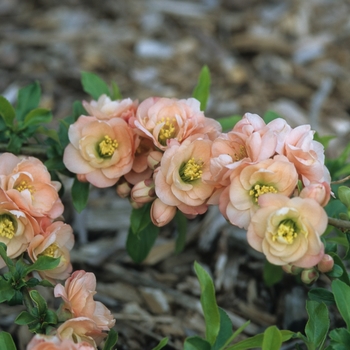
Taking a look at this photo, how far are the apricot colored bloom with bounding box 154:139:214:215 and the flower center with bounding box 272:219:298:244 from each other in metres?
0.21

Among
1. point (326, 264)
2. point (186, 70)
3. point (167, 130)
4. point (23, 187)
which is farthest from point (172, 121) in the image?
point (186, 70)

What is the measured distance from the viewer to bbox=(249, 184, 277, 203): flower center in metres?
1.22

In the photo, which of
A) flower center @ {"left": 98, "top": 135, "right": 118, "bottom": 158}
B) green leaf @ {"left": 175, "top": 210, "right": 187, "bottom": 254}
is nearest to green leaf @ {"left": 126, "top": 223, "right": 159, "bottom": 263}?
green leaf @ {"left": 175, "top": 210, "right": 187, "bottom": 254}

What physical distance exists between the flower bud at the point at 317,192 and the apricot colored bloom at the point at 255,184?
0.03m

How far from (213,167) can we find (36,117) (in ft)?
2.23

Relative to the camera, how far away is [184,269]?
7.17 ft

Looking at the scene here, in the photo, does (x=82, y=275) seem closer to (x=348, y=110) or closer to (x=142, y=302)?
(x=142, y=302)

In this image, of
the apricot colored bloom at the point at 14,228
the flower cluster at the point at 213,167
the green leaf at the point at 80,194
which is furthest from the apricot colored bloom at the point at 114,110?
the apricot colored bloom at the point at 14,228

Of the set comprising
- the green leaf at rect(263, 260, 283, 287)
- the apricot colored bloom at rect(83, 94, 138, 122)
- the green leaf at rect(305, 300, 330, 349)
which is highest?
the apricot colored bloom at rect(83, 94, 138, 122)

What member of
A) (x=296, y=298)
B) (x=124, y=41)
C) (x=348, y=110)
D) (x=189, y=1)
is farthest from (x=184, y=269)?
(x=189, y=1)

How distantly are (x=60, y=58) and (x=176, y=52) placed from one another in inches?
25.7

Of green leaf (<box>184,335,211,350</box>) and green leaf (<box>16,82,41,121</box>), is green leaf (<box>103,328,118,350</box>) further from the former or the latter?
green leaf (<box>16,82,41,121</box>)

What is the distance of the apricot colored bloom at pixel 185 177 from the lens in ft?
4.31

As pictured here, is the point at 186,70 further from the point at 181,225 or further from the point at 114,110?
the point at 114,110
